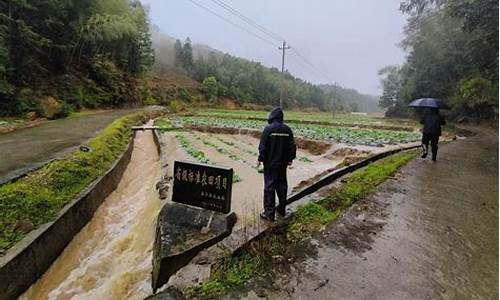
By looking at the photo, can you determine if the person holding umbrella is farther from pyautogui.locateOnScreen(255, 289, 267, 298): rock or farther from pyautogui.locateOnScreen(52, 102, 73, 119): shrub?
pyautogui.locateOnScreen(52, 102, 73, 119): shrub

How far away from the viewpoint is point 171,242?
4.47 metres

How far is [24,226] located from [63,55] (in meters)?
25.1

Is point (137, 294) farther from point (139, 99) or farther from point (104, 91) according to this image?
point (139, 99)

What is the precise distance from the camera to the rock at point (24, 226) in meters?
4.86

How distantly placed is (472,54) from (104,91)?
91.8 ft

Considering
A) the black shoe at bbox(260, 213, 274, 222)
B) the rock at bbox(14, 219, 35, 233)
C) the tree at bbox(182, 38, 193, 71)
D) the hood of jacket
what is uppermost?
the tree at bbox(182, 38, 193, 71)

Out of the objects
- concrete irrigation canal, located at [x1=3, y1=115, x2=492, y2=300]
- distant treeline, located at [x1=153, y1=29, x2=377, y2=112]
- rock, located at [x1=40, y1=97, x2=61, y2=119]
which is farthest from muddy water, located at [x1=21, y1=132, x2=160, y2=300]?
distant treeline, located at [x1=153, y1=29, x2=377, y2=112]

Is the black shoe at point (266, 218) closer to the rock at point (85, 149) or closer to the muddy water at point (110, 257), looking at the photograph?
the muddy water at point (110, 257)

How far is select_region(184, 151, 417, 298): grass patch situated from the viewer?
11.5 ft

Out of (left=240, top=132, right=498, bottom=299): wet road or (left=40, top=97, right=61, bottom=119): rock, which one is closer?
(left=240, top=132, right=498, bottom=299): wet road

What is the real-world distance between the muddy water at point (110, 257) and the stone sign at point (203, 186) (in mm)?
1192

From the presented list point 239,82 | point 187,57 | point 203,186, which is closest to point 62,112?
point 203,186

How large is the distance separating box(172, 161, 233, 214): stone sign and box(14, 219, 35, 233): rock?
217cm

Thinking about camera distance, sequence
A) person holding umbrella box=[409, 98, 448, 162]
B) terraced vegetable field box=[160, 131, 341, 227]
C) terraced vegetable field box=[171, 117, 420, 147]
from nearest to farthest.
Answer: terraced vegetable field box=[160, 131, 341, 227]
person holding umbrella box=[409, 98, 448, 162]
terraced vegetable field box=[171, 117, 420, 147]
